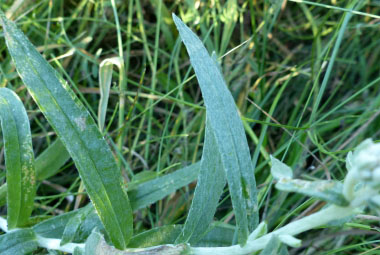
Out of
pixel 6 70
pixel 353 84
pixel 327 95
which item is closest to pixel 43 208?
pixel 6 70

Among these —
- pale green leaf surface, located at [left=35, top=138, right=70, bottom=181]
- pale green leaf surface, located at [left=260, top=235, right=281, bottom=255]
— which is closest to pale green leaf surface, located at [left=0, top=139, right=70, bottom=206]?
pale green leaf surface, located at [left=35, top=138, right=70, bottom=181]

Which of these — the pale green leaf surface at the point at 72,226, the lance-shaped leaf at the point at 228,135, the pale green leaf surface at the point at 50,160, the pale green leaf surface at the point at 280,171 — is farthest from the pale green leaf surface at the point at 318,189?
the pale green leaf surface at the point at 50,160

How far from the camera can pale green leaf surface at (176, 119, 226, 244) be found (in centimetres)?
81

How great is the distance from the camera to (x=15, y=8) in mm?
1270

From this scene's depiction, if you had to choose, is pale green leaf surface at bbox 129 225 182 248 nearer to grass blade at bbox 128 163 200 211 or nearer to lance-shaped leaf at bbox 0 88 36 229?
grass blade at bbox 128 163 200 211

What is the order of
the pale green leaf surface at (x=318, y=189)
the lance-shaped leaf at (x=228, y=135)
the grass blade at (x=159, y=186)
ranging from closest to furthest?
the pale green leaf surface at (x=318, y=189) < the lance-shaped leaf at (x=228, y=135) < the grass blade at (x=159, y=186)

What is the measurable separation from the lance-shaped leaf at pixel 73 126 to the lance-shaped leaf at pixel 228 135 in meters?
0.22

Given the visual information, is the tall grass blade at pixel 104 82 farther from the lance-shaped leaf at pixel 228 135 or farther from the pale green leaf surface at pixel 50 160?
the lance-shaped leaf at pixel 228 135

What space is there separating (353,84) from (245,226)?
938 mm

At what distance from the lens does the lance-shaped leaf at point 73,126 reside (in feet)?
2.68

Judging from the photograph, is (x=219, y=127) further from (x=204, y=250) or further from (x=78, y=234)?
(x=78, y=234)

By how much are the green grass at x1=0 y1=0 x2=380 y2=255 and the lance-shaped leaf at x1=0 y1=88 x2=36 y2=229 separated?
0.05m

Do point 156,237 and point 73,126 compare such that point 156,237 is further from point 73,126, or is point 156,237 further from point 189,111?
point 189,111

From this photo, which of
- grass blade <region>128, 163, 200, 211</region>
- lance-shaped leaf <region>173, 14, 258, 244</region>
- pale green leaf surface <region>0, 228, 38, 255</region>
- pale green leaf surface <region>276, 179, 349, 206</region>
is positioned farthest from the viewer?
grass blade <region>128, 163, 200, 211</region>
